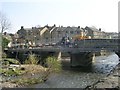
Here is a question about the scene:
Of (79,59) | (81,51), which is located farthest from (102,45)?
(79,59)

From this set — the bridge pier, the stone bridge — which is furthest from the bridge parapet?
the bridge pier

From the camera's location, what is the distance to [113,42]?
208 feet

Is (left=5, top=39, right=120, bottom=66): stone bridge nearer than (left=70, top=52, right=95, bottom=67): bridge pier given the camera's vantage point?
Yes

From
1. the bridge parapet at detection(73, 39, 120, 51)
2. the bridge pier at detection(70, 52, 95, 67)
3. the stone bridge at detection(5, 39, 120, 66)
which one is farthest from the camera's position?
the bridge pier at detection(70, 52, 95, 67)

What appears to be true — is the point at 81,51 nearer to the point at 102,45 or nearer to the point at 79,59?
the point at 79,59

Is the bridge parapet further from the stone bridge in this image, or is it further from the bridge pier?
the bridge pier

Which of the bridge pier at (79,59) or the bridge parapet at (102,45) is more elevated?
the bridge parapet at (102,45)

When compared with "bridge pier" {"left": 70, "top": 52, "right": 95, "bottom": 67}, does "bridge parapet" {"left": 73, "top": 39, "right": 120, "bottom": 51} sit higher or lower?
higher

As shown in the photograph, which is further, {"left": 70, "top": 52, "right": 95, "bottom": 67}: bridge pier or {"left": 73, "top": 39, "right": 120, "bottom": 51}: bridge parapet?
{"left": 70, "top": 52, "right": 95, "bottom": 67}: bridge pier

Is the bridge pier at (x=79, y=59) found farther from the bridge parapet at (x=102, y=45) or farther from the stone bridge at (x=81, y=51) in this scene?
the bridge parapet at (x=102, y=45)

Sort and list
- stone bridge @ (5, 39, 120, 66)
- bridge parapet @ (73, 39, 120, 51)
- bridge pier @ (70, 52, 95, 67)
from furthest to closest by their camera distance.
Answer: bridge pier @ (70, 52, 95, 67)
stone bridge @ (5, 39, 120, 66)
bridge parapet @ (73, 39, 120, 51)

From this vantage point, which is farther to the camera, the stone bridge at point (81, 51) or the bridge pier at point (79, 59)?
the bridge pier at point (79, 59)

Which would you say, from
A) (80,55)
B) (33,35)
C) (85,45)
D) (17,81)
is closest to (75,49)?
(80,55)

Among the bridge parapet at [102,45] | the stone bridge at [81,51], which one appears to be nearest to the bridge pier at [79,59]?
the stone bridge at [81,51]
